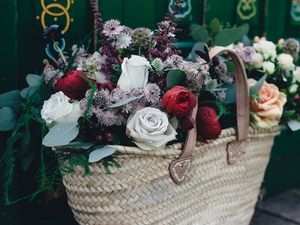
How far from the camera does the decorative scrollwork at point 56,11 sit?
2156 mm

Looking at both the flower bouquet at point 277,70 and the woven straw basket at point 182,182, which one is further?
the flower bouquet at point 277,70

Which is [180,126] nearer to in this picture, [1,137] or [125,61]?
[125,61]

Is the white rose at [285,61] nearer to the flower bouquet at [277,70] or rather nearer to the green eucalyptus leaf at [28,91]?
the flower bouquet at [277,70]

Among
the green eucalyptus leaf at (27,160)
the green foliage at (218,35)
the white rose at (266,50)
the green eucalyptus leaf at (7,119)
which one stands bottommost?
the green eucalyptus leaf at (27,160)

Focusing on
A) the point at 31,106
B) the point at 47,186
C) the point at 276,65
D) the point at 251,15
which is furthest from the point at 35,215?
the point at 251,15

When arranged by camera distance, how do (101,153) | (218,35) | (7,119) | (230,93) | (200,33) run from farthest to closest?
(200,33) → (218,35) → (230,93) → (7,119) → (101,153)

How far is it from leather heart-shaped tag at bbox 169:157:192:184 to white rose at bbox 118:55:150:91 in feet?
1.01

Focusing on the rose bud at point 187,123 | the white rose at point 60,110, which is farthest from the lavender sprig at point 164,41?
the white rose at point 60,110

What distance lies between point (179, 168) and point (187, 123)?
18 centimetres

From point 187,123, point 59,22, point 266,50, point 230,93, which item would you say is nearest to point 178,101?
point 187,123

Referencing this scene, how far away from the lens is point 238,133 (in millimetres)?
2145

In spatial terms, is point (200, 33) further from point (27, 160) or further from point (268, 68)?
point (27, 160)

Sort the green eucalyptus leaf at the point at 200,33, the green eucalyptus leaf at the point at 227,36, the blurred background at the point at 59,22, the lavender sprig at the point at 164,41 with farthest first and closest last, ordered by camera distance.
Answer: the green eucalyptus leaf at the point at 200,33
the green eucalyptus leaf at the point at 227,36
the blurred background at the point at 59,22
the lavender sprig at the point at 164,41

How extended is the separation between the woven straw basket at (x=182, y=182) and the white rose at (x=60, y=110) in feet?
0.58
